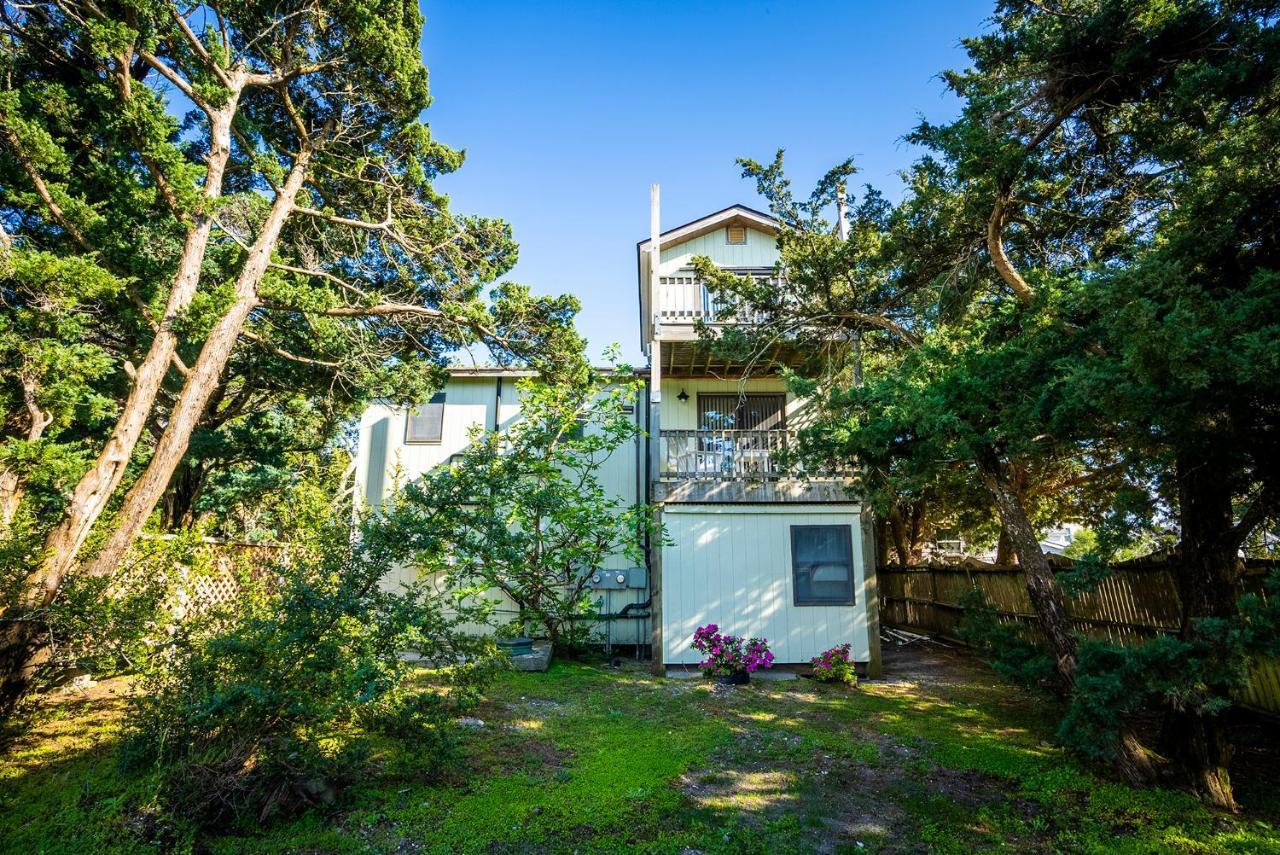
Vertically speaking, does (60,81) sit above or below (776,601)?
above

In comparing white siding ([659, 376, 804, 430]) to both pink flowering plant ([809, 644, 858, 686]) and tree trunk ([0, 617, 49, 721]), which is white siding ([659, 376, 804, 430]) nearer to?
pink flowering plant ([809, 644, 858, 686])

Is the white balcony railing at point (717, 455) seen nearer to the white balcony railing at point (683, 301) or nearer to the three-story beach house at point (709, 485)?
the three-story beach house at point (709, 485)

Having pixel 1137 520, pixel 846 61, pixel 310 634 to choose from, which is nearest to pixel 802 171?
pixel 846 61

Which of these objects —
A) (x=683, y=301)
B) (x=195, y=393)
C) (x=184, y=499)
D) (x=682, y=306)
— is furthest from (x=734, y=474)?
(x=184, y=499)

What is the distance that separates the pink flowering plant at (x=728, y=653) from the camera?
8.80m

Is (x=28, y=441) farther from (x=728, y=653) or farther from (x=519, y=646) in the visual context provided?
(x=728, y=653)

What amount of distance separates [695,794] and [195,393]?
27.8 feet

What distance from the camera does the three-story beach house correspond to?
941 centimetres

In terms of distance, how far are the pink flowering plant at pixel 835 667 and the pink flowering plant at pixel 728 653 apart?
74 cm

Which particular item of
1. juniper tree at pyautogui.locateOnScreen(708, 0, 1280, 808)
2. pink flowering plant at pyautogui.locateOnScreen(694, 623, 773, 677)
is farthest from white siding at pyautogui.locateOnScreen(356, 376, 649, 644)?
juniper tree at pyautogui.locateOnScreen(708, 0, 1280, 808)

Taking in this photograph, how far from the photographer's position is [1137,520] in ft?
15.8

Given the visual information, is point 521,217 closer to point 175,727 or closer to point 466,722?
point 466,722

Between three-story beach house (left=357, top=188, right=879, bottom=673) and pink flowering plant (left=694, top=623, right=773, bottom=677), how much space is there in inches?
10.9

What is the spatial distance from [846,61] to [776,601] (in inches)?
345
